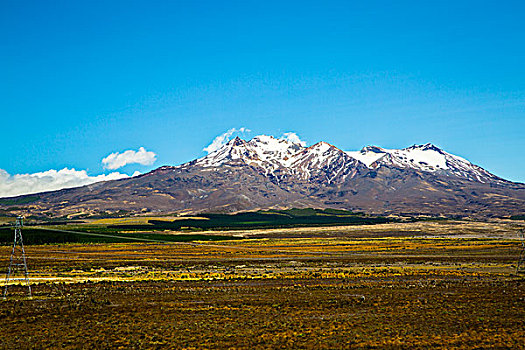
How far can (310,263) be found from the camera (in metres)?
58.2

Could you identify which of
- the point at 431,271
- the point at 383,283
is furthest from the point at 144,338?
the point at 431,271

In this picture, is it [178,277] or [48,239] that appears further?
[48,239]

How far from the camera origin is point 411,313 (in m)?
24.8

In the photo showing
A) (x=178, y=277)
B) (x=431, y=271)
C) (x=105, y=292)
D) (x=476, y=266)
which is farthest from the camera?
(x=476, y=266)

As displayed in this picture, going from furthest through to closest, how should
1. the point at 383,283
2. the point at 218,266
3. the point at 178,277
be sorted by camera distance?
the point at 218,266, the point at 178,277, the point at 383,283

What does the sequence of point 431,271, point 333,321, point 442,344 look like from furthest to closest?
point 431,271
point 333,321
point 442,344

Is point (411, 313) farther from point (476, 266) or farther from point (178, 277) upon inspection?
point (476, 266)

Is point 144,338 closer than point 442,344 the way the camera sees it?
No

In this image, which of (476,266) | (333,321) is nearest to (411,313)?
(333,321)

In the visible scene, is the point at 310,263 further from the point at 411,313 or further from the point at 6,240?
the point at 6,240

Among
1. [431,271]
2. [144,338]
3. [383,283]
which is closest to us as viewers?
[144,338]

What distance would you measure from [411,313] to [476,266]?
31.1 meters

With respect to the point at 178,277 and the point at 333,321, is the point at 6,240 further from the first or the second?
the point at 333,321

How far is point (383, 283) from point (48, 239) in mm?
104030
